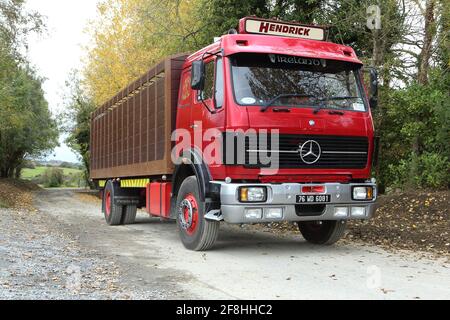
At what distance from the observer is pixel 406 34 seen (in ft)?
44.2

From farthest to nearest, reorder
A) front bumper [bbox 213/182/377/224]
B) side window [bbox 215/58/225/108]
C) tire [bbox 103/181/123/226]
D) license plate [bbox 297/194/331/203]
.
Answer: tire [bbox 103/181/123/226] → side window [bbox 215/58/225/108] → license plate [bbox 297/194/331/203] → front bumper [bbox 213/182/377/224]

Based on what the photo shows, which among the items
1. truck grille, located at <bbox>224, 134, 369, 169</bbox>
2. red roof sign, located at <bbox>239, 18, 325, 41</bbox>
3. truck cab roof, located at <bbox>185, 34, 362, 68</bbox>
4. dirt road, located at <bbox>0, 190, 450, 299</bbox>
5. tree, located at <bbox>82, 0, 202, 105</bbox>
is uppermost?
tree, located at <bbox>82, 0, 202, 105</bbox>

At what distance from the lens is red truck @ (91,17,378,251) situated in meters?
7.27

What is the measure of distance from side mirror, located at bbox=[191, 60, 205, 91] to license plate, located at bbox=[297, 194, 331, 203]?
7.12 ft

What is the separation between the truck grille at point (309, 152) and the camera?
23.9ft

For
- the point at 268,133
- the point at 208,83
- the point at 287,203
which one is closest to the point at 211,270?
the point at 287,203

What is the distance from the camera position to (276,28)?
26.8 ft

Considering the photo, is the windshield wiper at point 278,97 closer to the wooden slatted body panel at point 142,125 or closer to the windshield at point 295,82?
the windshield at point 295,82

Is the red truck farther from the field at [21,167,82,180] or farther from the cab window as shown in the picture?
the field at [21,167,82,180]

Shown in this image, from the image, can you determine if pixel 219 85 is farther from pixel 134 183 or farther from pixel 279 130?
pixel 134 183

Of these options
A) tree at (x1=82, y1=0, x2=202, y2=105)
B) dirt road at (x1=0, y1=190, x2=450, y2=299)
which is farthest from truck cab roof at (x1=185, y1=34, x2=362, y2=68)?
tree at (x1=82, y1=0, x2=202, y2=105)

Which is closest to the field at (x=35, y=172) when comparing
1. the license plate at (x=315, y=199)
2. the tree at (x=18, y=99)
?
the tree at (x=18, y=99)

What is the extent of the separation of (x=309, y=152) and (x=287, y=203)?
2.66 feet
